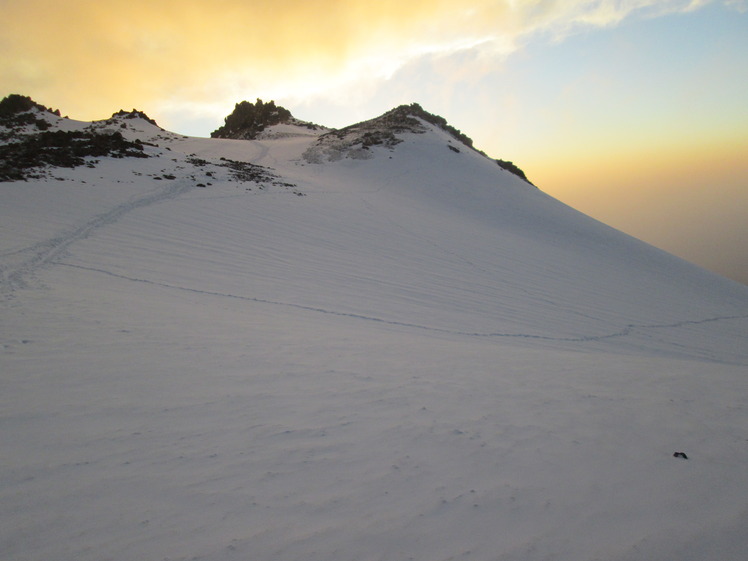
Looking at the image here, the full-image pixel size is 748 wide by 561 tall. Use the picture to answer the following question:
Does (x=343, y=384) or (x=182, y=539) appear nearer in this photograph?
(x=182, y=539)

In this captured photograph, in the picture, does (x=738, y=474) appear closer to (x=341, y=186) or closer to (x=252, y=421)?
(x=252, y=421)

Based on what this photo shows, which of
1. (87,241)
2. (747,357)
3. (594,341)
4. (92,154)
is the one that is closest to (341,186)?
(92,154)

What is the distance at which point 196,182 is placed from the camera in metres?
12.4

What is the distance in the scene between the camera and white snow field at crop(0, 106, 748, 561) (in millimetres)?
1702

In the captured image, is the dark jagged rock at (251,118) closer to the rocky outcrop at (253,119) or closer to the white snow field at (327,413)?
the rocky outcrop at (253,119)

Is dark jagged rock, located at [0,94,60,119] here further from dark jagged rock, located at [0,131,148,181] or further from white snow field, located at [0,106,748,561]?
white snow field, located at [0,106,748,561]

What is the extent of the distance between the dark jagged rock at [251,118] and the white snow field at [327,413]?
35.8 meters

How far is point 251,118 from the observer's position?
138 feet

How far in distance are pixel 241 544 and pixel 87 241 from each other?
22.3ft

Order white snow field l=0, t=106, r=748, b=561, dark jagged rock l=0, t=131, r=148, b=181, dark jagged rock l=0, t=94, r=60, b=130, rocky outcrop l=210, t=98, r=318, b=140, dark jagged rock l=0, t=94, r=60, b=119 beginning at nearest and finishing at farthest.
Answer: white snow field l=0, t=106, r=748, b=561 < dark jagged rock l=0, t=131, r=148, b=181 < dark jagged rock l=0, t=94, r=60, b=130 < dark jagged rock l=0, t=94, r=60, b=119 < rocky outcrop l=210, t=98, r=318, b=140

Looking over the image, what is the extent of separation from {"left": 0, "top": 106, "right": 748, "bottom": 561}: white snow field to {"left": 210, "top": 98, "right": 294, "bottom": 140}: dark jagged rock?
3578 cm

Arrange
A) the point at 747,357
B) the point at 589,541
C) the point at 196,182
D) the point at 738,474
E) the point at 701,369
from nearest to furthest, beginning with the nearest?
1. the point at 589,541
2. the point at 738,474
3. the point at 701,369
4. the point at 747,357
5. the point at 196,182

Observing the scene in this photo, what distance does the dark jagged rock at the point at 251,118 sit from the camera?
131 ft

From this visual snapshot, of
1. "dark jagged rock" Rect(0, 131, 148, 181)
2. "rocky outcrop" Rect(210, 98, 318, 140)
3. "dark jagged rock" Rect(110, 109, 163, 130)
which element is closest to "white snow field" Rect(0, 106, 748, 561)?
"dark jagged rock" Rect(0, 131, 148, 181)
